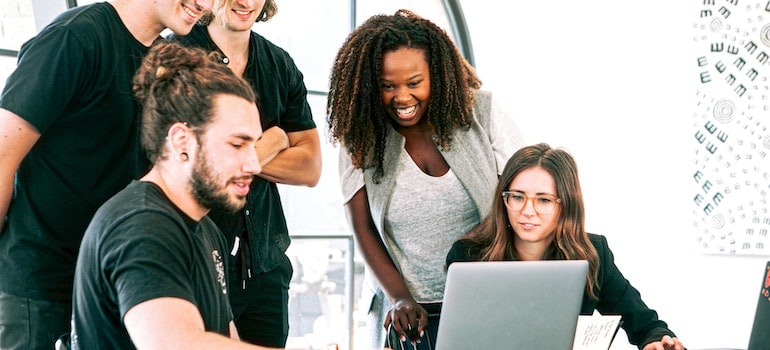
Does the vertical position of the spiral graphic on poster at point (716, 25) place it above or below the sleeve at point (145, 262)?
above

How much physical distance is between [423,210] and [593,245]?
44cm

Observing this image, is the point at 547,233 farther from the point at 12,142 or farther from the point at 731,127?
the point at 731,127

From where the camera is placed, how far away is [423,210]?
7.22 feet

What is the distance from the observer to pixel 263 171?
6.57ft

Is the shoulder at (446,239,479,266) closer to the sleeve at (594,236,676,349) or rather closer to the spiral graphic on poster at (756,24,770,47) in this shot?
the sleeve at (594,236,676,349)

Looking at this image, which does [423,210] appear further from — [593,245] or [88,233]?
[88,233]

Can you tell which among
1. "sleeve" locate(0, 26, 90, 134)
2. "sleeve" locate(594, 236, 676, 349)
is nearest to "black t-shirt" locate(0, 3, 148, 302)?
"sleeve" locate(0, 26, 90, 134)

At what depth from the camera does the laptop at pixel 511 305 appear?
5.18 ft

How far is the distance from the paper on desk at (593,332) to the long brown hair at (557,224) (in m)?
0.38

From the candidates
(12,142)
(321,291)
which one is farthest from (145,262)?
(321,291)

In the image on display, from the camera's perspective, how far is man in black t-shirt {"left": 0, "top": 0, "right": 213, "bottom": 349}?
1634 millimetres

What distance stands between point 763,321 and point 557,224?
599 mm

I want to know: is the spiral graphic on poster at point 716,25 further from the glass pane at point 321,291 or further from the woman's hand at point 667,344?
the glass pane at point 321,291

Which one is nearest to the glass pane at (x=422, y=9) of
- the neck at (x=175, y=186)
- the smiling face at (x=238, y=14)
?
the smiling face at (x=238, y=14)
